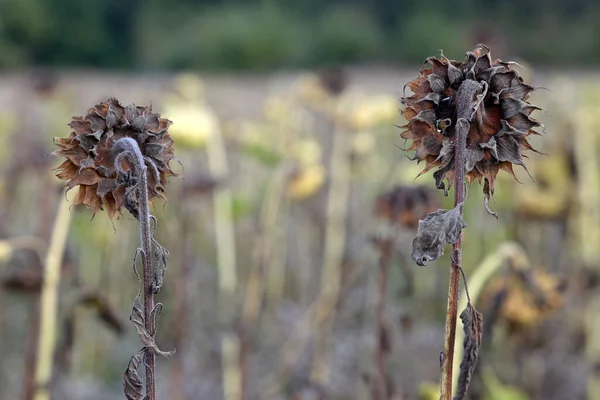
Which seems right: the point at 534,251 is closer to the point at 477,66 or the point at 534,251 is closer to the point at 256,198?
the point at 256,198

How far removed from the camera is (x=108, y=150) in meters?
0.54

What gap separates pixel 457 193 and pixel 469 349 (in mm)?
105

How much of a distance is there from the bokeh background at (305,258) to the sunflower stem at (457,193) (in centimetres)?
7

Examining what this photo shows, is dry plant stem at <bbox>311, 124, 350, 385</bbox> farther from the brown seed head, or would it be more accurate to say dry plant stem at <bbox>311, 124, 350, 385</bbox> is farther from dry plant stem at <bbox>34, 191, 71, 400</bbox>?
dry plant stem at <bbox>34, 191, 71, 400</bbox>

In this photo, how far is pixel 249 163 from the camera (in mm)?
3498

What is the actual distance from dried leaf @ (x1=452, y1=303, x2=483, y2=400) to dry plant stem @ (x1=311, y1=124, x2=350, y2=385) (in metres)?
1.11

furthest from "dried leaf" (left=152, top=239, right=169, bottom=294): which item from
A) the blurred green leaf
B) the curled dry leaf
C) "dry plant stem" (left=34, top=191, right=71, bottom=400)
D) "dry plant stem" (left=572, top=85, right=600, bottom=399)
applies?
"dry plant stem" (left=572, top=85, right=600, bottom=399)

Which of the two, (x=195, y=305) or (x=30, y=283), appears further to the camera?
(x=195, y=305)

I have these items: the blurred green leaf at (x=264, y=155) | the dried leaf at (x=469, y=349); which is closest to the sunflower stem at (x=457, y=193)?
the dried leaf at (x=469, y=349)

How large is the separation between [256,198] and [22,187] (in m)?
1.09

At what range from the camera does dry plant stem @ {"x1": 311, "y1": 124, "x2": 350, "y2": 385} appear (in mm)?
1854

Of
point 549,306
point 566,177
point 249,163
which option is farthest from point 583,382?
point 249,163

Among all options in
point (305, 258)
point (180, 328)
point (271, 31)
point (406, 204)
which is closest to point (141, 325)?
point (406, 204)

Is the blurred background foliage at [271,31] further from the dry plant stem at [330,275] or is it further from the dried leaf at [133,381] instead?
the dried leaf at [133,381]
